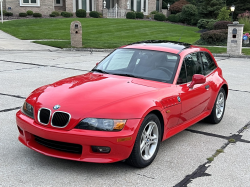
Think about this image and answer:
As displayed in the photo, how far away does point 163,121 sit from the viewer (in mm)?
4402

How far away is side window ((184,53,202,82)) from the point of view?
5359mm

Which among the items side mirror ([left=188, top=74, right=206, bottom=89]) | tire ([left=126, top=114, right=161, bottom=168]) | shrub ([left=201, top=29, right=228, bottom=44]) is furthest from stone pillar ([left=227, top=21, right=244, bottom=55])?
tire ([left=126, top=114, right=161, bottom=168])

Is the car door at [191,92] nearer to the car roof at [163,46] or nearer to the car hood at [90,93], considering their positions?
the car roof at [163,46]

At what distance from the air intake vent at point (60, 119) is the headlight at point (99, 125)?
0.57 feet

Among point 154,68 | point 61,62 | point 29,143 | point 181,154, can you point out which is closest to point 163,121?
point 181,154

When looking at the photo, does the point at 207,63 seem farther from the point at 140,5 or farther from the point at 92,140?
Answer: the point at 140,5

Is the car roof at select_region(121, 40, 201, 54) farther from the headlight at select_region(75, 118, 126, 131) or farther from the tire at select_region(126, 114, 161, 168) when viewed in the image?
the headlight at select_region(75, 118, 126, 131)

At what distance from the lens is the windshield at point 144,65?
5.06m

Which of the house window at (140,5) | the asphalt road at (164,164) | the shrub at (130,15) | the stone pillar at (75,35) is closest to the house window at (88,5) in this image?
the shrub at (130,15)

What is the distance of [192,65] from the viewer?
218 inches

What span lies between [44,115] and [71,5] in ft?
141

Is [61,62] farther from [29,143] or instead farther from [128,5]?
[128,5]

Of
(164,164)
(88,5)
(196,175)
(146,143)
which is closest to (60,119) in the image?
(146,143)

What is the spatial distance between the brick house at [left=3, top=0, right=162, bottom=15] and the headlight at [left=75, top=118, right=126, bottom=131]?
39.7m
